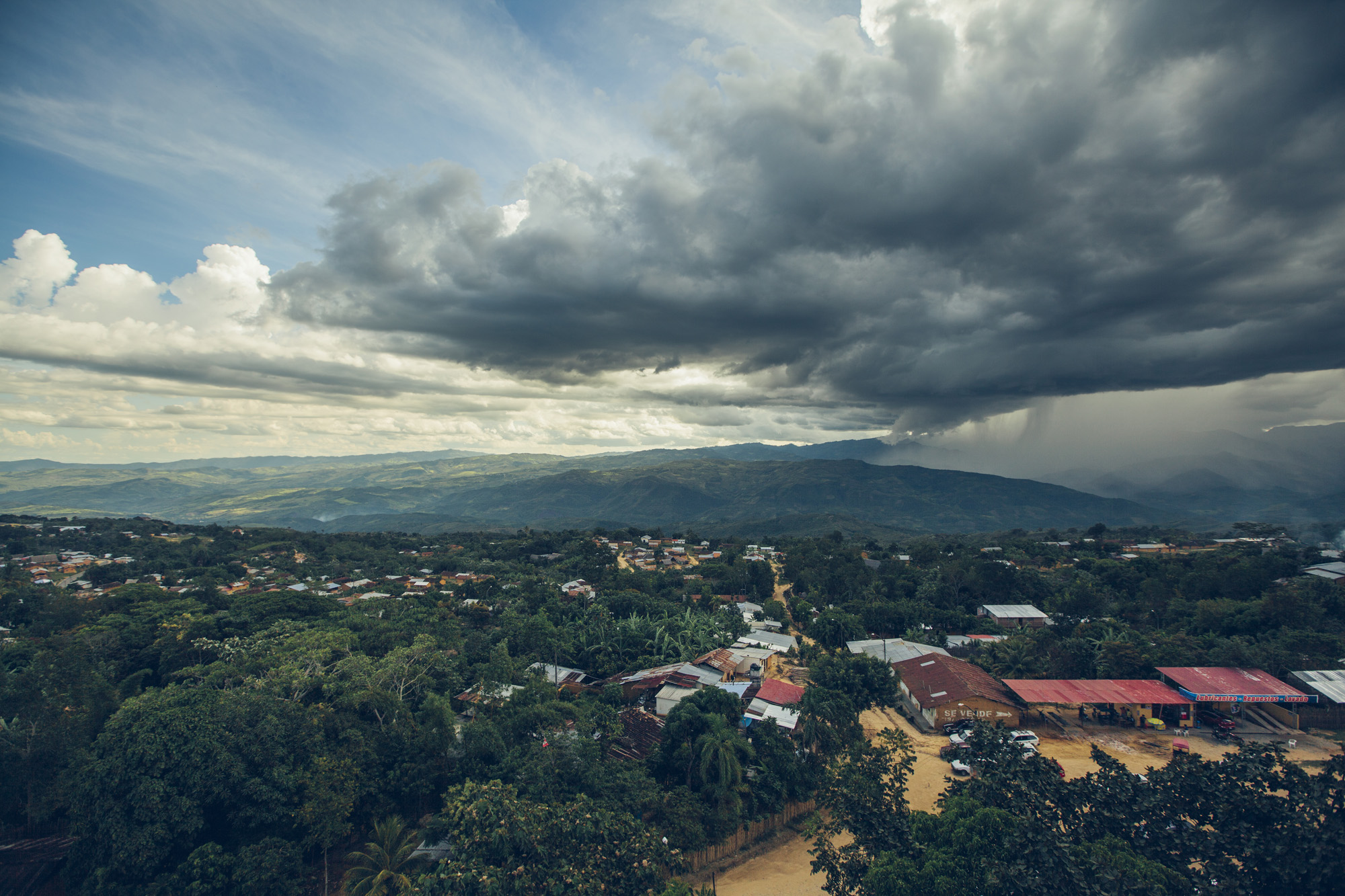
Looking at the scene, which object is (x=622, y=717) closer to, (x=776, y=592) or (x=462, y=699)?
(x=462, y=699)

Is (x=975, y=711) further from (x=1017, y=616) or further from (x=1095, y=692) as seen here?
(x=1017, y=616)

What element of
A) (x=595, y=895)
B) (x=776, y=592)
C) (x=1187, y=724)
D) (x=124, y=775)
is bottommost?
(x=776, y=592)

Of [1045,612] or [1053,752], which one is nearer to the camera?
[1053,752]

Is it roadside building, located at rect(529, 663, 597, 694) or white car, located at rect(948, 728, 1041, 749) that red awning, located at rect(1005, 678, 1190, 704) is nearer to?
white car, located at rect(948, 728, 1041, 749)

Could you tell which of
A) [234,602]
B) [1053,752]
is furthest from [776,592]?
[234,602]

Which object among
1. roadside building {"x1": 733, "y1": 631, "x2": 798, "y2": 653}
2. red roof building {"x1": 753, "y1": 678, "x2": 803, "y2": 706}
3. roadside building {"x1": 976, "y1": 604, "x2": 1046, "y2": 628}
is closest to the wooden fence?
red roof building {"x1": 753, "y1": 678, "x2": 803, "y2": 706}

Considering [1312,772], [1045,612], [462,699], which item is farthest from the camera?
[1045,612]
